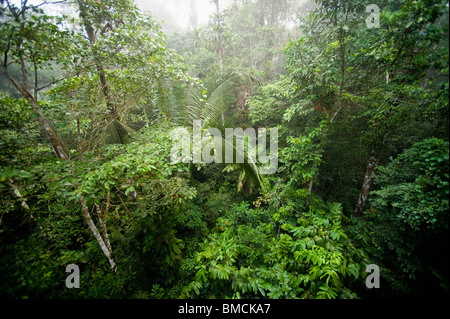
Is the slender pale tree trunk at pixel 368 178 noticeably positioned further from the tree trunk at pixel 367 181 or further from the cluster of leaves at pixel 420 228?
the cluster of leaves at pixel 420 228

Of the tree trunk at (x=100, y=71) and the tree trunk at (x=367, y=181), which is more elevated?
the tree trunk at (x=100, y=71)

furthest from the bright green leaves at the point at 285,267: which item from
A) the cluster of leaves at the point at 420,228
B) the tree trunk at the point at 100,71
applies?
the tree trunk at the point at 100,71

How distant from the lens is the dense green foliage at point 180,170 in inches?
67.9

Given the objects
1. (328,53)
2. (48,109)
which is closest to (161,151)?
(48,109)

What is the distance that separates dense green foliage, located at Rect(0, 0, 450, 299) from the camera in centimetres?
173

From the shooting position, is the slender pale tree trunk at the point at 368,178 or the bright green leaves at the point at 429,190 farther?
the slender pale tree trunk at the point at 368,178

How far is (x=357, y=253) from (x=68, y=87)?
4.77 meters
